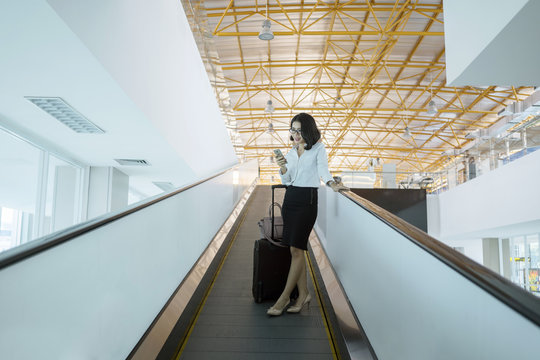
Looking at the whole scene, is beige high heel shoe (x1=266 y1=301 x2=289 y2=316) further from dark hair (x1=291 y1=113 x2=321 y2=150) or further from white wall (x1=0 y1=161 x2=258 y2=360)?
dark hair (x1=291 y1=113 x2=321 y2=150)

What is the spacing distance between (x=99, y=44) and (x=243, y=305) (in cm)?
287

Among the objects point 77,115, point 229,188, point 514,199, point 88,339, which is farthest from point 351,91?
point 88,339

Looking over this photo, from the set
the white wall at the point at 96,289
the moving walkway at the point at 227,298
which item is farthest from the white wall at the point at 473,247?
the white wall at the point at 96,289

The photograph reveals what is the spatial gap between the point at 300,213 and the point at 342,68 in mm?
13801

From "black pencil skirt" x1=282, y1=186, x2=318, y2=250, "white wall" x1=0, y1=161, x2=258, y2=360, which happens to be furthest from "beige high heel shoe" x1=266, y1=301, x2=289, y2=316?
"white wall" x1=0, y1=161, x2=258, y2=360

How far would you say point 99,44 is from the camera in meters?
4.08

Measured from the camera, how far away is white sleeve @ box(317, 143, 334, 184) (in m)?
3.39

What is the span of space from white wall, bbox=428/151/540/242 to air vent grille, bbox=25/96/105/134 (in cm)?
824

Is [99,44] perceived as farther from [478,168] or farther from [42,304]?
[478,168]

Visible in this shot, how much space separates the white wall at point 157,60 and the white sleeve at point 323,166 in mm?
2389

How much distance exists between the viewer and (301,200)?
345cm

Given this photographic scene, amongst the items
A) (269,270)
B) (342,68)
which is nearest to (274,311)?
(269,270)

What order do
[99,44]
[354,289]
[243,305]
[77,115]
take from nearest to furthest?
1. [354,289]
2. [243,305]
3. [99,44]
4. [77,115]

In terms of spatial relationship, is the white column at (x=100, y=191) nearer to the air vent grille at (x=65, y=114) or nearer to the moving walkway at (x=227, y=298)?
the air vent grille at (x=65, y=114)
